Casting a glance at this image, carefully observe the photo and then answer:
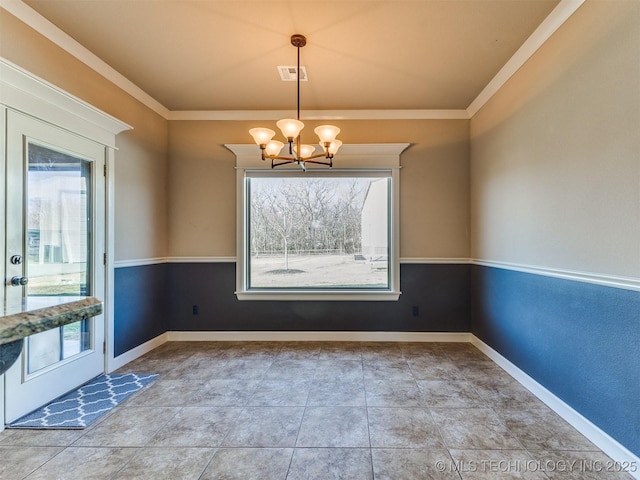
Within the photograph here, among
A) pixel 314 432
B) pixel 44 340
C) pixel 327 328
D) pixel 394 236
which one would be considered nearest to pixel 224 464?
pixel 314 432

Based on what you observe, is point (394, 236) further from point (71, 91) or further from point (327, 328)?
point (71, 91)

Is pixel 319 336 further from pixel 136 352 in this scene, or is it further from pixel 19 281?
pixel 19 281

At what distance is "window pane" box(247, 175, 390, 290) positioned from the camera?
410 centimetres

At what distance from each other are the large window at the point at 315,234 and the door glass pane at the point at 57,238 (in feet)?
5.48

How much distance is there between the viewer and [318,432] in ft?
6.90

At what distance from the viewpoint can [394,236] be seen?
3.99 metres

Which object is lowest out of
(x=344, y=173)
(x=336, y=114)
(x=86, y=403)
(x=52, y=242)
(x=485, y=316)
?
(x=86, y=403)

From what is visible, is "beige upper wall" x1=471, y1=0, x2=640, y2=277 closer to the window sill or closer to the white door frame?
the window sill

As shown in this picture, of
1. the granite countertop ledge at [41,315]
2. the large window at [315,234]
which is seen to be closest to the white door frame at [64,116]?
the large window at [315,234]

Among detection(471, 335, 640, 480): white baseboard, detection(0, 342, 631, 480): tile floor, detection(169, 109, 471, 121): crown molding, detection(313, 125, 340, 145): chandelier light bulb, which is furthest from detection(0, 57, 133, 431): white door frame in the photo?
detection(471, 335, 640, 480): white baseboard

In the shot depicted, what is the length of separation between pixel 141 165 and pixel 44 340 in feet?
6.44

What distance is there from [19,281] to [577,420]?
155 inches

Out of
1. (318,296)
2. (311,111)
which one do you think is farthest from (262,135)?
(318,296)

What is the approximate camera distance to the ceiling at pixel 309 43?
226cm
